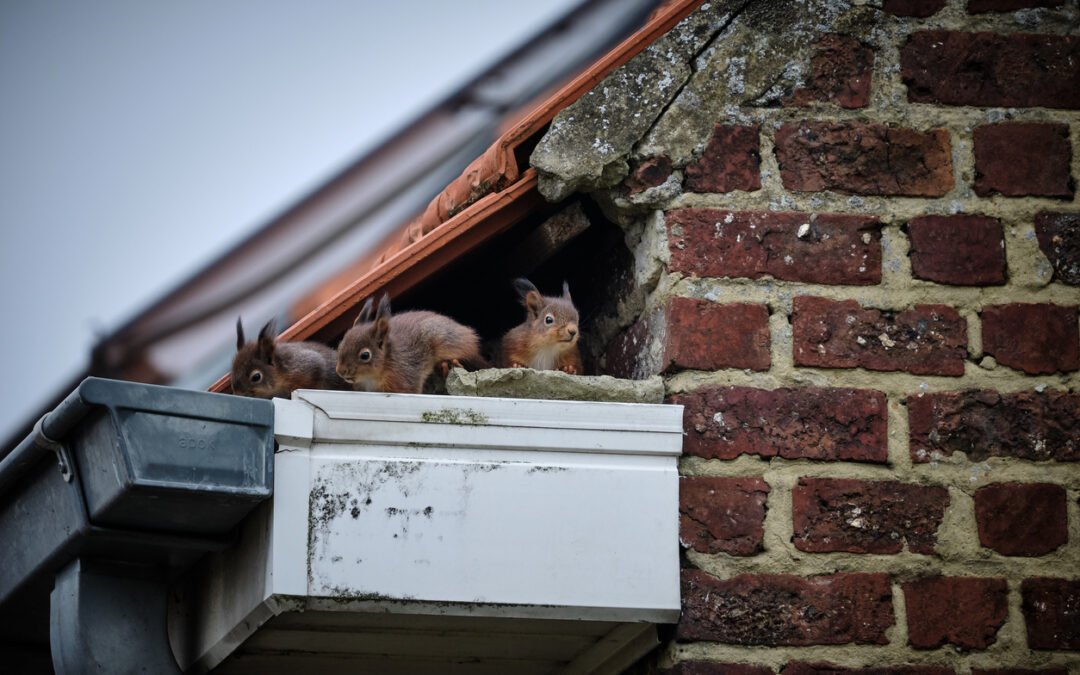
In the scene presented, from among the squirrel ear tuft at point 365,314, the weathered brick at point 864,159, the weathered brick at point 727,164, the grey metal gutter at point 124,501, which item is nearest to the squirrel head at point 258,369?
the squirrel ear tuft at point 365,314

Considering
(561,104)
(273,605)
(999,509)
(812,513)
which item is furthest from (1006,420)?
(273,605)

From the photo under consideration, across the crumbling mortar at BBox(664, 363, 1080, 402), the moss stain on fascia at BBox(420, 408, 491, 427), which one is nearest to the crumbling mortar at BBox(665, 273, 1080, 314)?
the crumbling mortar at BBox(664, 363, 1080, 402)

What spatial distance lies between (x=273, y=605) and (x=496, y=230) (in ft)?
3.61

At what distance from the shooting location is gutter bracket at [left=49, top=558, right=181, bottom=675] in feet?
7.82

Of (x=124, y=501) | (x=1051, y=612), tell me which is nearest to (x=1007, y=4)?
(x=1051, y=612)

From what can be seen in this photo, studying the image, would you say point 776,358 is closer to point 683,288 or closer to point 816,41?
point 683,288

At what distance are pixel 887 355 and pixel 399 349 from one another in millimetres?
1228

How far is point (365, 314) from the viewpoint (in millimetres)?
3027

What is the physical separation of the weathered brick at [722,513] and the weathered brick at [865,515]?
89mm

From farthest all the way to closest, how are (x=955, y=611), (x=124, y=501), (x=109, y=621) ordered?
(x=955, y=611) → (x=109, y=621) → (x=124, y=501)

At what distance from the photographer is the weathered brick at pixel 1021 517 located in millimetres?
2613

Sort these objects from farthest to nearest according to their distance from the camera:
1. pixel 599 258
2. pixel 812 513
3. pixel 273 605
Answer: pixel 599 258, pixel 812 513, pixel 273 605

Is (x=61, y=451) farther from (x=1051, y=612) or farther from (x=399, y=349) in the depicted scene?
(x=1051, y=612)

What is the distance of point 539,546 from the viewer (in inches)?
98.3
